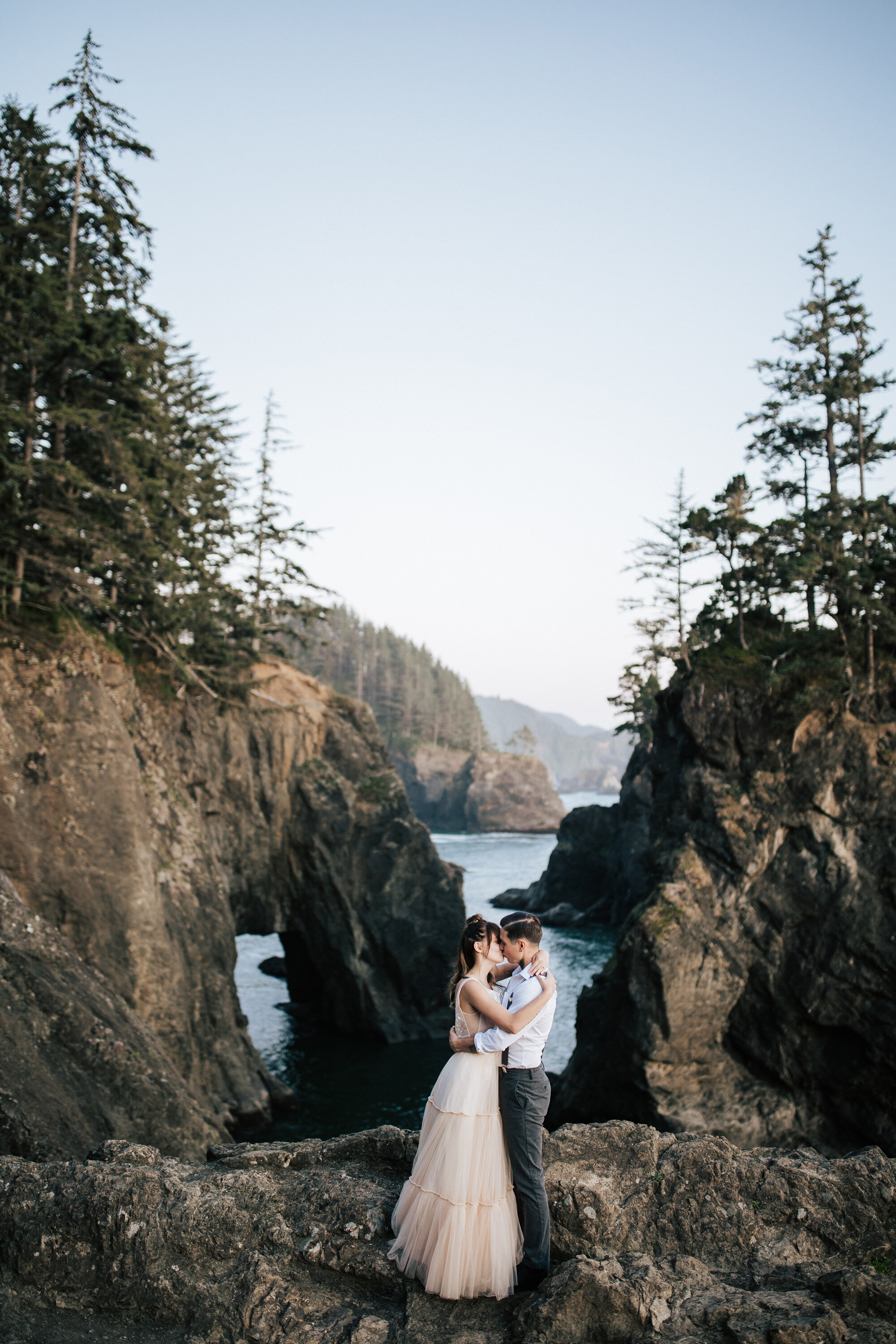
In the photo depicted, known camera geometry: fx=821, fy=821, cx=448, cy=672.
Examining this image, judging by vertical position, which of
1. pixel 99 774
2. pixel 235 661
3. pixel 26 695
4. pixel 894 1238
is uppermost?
pixel 235 661

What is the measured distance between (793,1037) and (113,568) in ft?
68.5

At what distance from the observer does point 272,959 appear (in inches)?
1752

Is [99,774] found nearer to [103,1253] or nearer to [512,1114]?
[103,1253]

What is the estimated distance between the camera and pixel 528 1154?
541cm

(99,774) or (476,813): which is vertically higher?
(99,774)

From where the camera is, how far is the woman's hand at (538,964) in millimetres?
5625

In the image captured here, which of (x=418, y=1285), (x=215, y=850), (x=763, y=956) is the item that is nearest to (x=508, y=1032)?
(x=418, y=1285)

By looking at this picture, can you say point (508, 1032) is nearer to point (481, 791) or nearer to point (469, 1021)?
point (469, 1021)

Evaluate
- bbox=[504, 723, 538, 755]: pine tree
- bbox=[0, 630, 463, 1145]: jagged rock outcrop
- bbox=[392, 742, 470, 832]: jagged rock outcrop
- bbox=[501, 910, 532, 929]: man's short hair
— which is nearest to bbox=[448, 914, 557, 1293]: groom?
bbox=[501, 910, 532, 929]: man's short hair

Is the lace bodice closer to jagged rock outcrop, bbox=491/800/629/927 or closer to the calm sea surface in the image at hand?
the calm sea surface

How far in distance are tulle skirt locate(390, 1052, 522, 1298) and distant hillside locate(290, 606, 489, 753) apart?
4075 inches

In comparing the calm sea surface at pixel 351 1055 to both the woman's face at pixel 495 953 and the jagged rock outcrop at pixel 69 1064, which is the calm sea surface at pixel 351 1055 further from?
the woman's face at pixel 495 953

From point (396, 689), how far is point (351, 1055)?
86.7 meters

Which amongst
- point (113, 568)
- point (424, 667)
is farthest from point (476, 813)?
point (113, 568)
